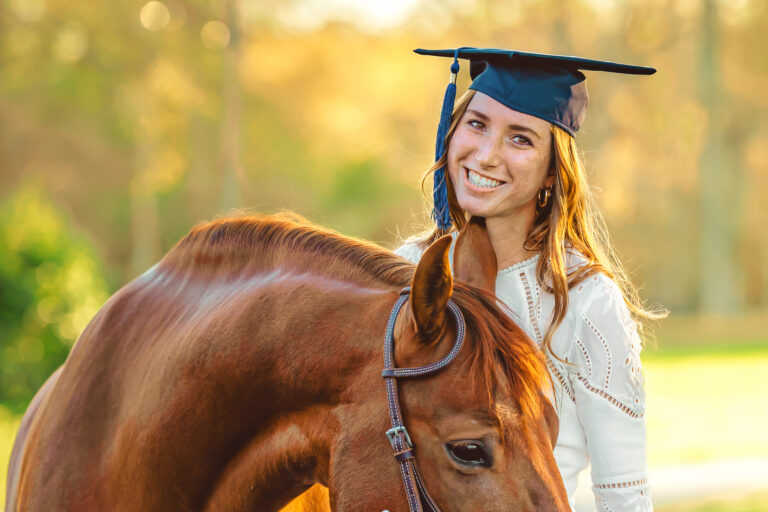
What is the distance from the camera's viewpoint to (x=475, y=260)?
6.33ft

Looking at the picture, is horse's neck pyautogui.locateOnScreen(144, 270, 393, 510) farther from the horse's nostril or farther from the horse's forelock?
the horse's nostril

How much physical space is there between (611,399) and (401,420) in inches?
28.3

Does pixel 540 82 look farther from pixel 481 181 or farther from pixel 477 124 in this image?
pixel 481 181

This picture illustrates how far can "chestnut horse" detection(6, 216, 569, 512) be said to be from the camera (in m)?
1.57

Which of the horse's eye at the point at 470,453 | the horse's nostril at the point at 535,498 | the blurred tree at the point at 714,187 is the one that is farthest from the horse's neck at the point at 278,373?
the blurred tree at the point at 714,187

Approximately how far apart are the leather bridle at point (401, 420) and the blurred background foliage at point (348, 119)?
A: 18655mm

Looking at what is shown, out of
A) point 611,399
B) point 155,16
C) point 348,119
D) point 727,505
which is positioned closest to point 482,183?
point 611,399

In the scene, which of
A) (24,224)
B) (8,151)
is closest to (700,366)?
(24,224)

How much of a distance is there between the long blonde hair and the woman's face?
0.05 metres

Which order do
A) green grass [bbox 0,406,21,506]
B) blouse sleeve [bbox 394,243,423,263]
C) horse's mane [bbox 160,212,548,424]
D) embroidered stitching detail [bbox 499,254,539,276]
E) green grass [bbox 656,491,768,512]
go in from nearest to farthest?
horse's mane [bbox 160,212,548,424]
embroidered stitching detail [bbox 499,254,539,276]
blouse sleeve [bbox 394,243,423,263]
green grass [bbox 656,491,768,512]
green grass [bbox 0,406,21,506]

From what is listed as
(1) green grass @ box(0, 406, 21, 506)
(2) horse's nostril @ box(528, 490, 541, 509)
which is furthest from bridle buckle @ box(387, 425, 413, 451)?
(1) green grass @ box(0, 406, 21, 506)

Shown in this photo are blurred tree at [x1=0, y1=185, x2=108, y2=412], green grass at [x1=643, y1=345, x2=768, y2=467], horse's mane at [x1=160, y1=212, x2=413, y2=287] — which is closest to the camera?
horse's mane at [x1=160, y1=212, x2=413, y2=287]

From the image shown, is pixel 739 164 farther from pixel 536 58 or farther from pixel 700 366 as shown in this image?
pixel 536 58

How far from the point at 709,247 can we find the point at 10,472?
24.9 meters
